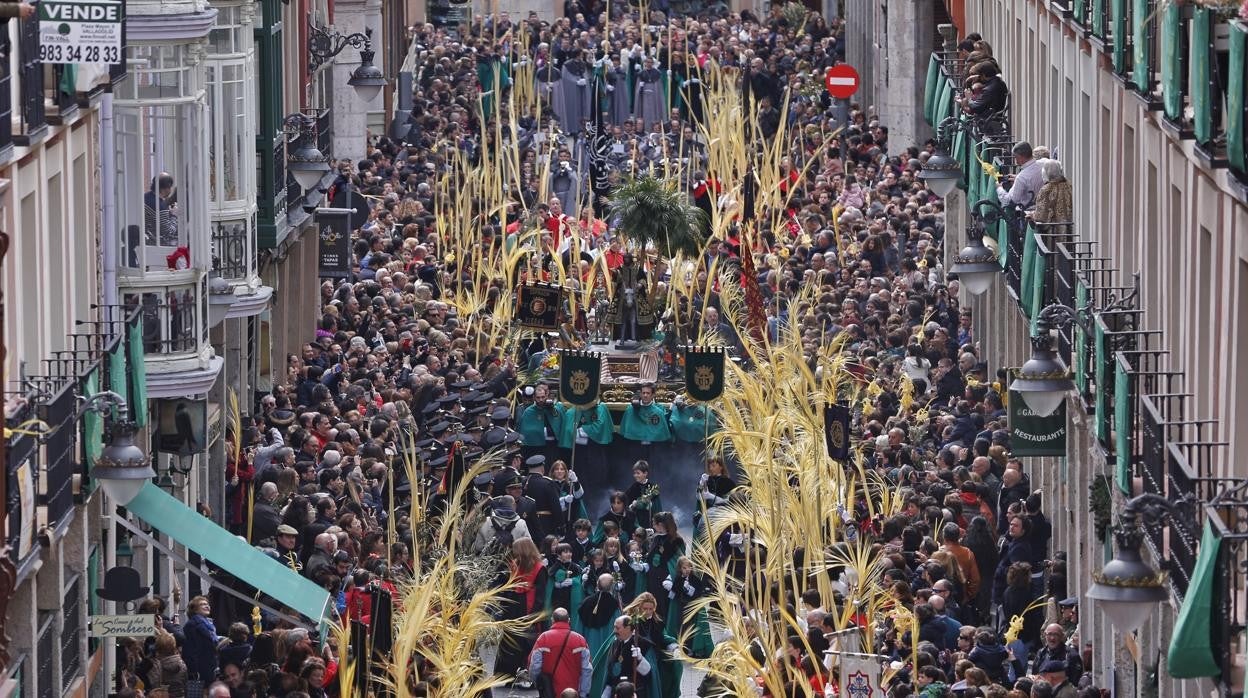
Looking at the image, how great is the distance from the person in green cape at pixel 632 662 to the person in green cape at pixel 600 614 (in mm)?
1071

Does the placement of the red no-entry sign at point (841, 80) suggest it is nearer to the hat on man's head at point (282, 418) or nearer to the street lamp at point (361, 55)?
the street lamp at point (361, 55)

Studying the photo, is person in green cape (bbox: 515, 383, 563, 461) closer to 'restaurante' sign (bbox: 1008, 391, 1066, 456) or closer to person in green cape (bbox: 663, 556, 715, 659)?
person in green cape (bbox: 663, 556, 715, 659)

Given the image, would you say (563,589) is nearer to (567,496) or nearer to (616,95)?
(567,496)

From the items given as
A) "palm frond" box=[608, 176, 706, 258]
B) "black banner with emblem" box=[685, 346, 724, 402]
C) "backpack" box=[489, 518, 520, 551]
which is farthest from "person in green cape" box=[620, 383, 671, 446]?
"backpack" box=[489, 518, 520, 551]

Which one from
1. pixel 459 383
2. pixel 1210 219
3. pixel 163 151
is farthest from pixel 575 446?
pixel 1210 219

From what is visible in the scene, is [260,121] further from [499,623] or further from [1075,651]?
[1075,651]

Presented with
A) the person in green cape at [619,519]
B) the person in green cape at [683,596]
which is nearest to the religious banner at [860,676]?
the person in green cape at [683,596]

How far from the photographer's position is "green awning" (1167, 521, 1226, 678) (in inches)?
747

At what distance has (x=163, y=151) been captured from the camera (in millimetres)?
32562

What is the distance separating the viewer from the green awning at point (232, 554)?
2912 cm

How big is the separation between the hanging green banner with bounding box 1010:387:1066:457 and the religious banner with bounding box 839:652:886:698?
579 cm

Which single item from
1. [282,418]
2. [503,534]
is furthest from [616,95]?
[503,534]

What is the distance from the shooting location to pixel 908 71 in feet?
193

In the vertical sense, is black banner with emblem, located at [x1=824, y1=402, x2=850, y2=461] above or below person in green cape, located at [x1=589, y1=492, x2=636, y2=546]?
above
